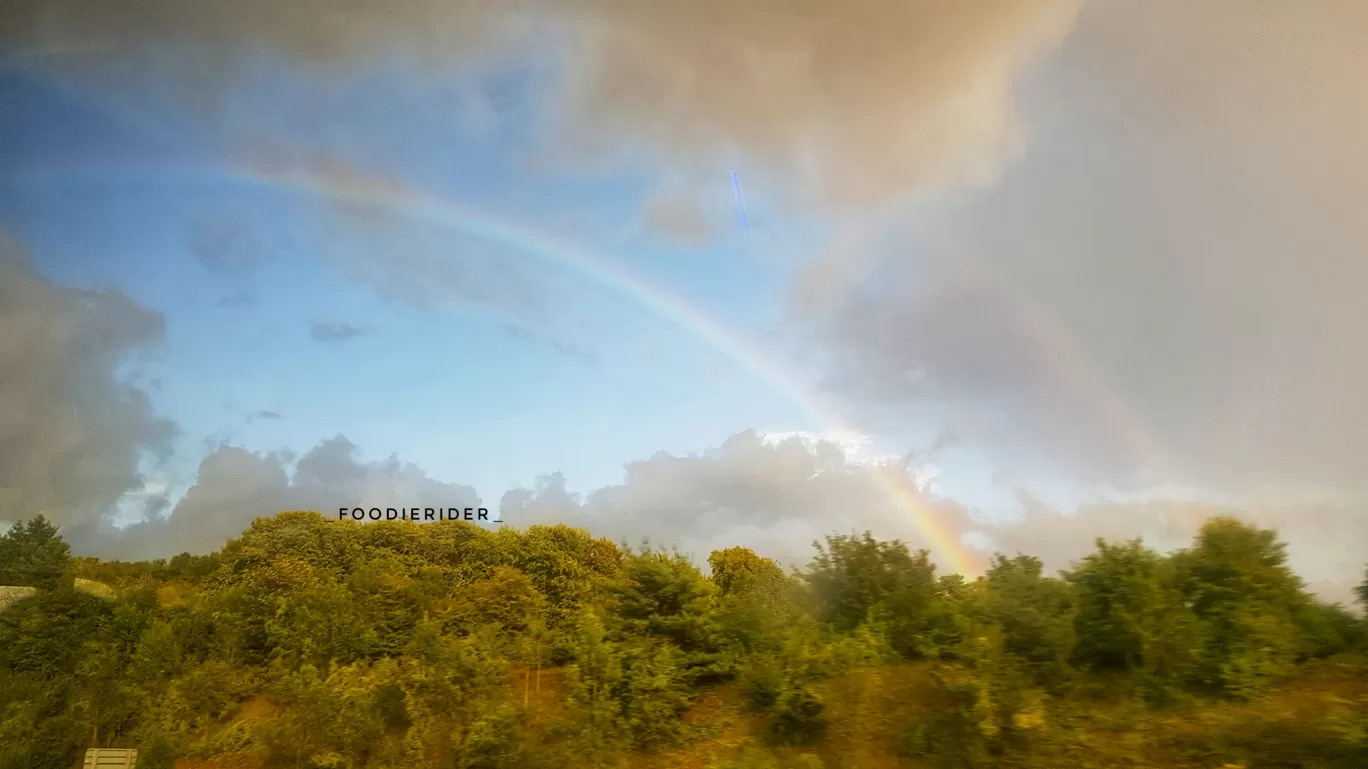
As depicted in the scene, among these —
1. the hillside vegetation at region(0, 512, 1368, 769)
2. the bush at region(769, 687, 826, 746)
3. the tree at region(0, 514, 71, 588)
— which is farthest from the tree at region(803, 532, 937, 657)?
the tree at region(0, 514, 71, 588)

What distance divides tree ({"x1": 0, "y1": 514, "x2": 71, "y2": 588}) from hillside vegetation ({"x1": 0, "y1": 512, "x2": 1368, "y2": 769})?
3323 cm

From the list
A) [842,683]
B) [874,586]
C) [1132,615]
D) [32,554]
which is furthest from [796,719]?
[32,554]

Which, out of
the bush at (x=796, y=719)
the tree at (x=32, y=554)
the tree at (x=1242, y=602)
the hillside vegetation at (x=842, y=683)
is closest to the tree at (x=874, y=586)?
the hillside vegetation at (x=842, y=683)

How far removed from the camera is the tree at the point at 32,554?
4522 cm

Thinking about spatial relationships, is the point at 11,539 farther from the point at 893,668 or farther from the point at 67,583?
the point at 893,668

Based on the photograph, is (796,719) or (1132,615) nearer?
(1132,615)

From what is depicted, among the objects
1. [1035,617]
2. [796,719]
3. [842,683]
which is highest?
[1035,617]

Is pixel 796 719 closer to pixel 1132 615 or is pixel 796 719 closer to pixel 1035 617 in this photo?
pixel 1035 617

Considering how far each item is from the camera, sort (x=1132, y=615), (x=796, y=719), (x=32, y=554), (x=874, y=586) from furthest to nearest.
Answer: (x=32, y=554)
(x=874, y=586)
(x=796, y=719)
(x=1132, y=615)

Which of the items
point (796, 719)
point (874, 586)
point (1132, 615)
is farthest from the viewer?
point (874, 586)

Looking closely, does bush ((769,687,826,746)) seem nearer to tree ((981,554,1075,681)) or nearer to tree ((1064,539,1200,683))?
tree ((981,554,1075,681))

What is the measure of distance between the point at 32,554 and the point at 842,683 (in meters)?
59.1

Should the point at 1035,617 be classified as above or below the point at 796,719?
above

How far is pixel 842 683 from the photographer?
11.5m
